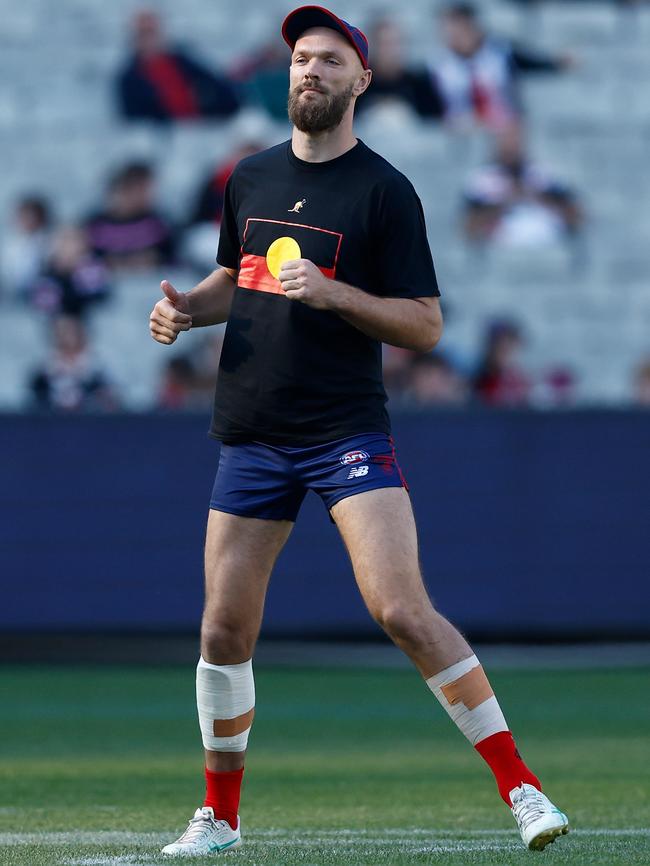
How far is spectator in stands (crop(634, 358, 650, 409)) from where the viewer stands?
1295cm

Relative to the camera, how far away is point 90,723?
926cm

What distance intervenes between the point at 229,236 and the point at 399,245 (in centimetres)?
63

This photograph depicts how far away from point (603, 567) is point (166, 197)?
476 cm

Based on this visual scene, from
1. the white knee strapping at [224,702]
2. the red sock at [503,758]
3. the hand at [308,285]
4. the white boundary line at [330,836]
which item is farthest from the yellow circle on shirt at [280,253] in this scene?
the white boundary line at [330,836]

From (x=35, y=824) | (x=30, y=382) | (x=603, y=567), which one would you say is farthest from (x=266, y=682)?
(x=35, y=824)

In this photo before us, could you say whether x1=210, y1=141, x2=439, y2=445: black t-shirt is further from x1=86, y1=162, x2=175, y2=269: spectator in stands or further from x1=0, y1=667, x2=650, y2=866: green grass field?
x1=86, y1=162, x2=175, y2=269: spectator in stands

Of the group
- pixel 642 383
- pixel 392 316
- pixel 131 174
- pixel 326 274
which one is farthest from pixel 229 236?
pixel 131 174

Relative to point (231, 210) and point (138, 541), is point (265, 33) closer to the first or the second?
point (138, 541)

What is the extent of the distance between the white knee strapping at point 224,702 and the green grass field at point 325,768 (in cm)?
33

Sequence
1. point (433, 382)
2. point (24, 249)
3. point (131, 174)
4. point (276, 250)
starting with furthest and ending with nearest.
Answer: point (131, 174) → point (24, 249) → point (433, 382) → point (276, 250)

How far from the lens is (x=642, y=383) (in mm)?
13109

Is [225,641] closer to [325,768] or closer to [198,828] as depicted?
[198,828]

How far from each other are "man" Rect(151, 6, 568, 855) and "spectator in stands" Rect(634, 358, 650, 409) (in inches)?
325

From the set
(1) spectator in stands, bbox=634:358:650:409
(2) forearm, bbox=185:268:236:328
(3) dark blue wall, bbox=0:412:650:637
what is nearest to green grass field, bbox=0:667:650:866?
(3) dark blue wall, bbox=0:412:650:637
